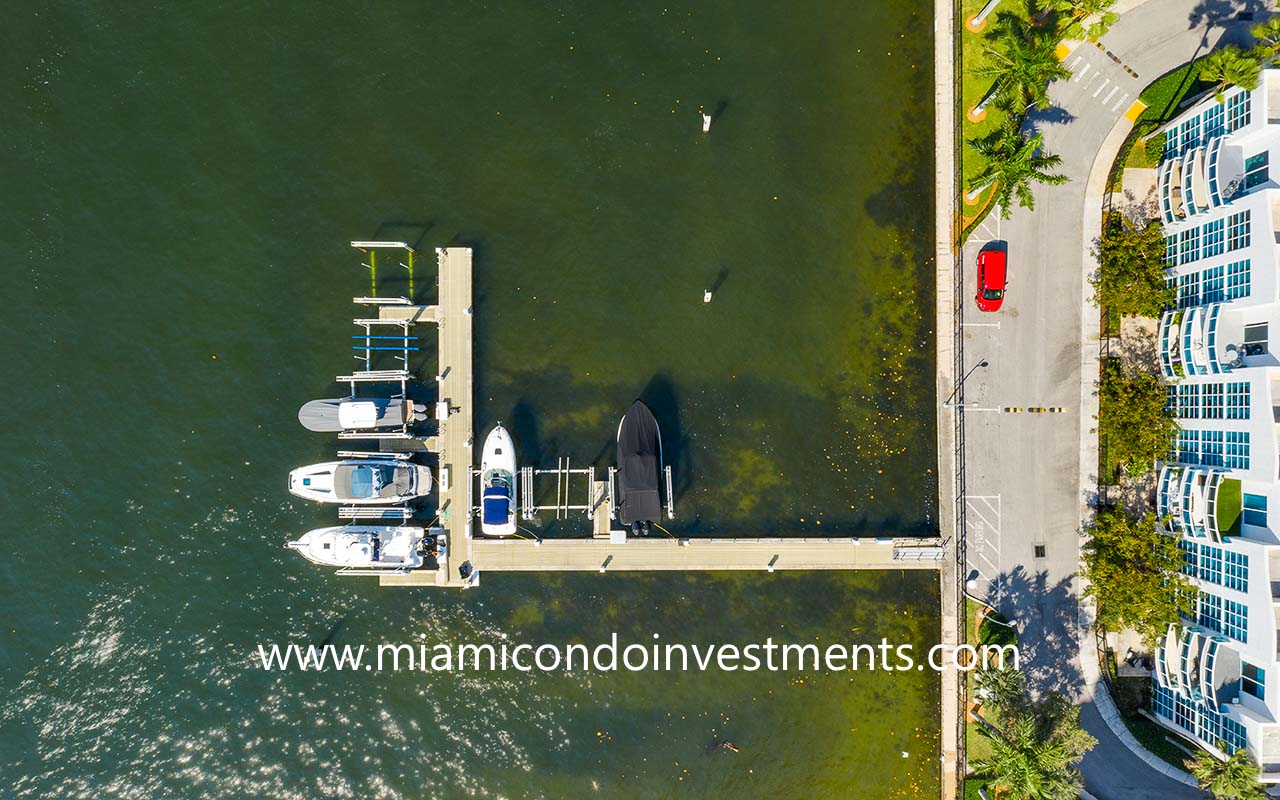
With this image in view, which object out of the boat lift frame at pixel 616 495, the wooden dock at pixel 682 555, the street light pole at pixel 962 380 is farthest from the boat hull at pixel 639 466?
the street light pole at pixel 962 380

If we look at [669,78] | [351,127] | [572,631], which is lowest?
[572,631]

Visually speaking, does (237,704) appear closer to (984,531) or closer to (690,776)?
(690,776)

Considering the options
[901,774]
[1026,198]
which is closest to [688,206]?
[1026,198]

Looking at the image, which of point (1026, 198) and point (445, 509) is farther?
point (445, 509)

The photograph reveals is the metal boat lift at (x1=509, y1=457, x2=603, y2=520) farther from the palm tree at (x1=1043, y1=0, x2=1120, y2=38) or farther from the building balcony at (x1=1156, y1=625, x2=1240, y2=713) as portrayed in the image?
the palm tree at (x1=1043, y1=0, x2=1120, y2=38)

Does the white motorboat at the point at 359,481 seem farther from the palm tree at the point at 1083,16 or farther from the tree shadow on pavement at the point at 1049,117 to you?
the palm tree at the point at 1083,16

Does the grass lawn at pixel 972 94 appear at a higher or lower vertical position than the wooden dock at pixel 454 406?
higher
